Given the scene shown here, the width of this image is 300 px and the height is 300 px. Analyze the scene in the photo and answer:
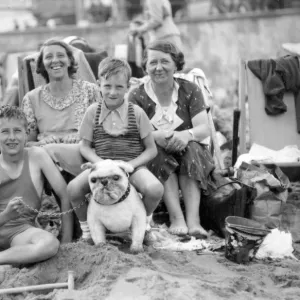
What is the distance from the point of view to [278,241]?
4.60m

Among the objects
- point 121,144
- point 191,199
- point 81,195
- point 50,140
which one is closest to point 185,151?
point 191,199

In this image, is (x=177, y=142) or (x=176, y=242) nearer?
(x=176, y=242)

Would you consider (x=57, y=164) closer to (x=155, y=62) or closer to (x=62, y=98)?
(x=62, y=98)

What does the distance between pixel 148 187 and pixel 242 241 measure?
2.37 feet

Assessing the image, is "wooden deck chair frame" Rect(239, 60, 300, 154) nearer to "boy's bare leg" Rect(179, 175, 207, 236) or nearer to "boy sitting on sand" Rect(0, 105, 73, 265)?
"boy's bare leg" Rect(179, 175, 207, 236)

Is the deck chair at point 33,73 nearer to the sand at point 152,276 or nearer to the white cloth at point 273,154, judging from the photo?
the white cloth at point 273,154

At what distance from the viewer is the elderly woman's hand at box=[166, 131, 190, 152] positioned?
494 cm

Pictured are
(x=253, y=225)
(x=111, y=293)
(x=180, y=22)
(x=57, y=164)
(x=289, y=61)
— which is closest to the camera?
(x=111, y=293)

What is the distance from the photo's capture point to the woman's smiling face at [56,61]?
5363mm

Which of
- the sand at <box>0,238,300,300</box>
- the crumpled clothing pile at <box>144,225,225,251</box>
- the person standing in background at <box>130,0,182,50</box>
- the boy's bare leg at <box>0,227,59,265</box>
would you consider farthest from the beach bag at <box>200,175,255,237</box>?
the person standing in background at <box>130,0,182,50</box>

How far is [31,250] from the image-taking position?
4.17 metres

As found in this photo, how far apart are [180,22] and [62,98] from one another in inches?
389

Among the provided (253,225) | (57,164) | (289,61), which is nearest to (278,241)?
(253,225)

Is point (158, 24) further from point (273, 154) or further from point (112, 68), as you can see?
point (112, 68)
